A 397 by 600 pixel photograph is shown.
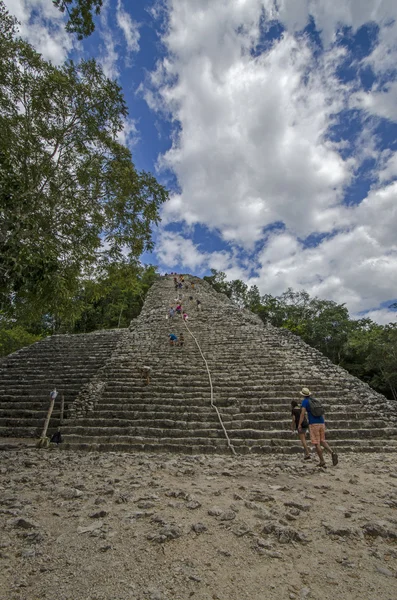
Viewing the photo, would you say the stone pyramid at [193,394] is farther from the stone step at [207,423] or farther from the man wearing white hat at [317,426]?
the man wearing white hat at [317,426]

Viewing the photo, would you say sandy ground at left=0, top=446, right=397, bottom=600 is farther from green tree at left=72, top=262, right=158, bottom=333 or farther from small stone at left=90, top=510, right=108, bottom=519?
green tree at left=72, top=262, right=158, bottom=333

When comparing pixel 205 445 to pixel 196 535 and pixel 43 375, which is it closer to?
pixel 196 535

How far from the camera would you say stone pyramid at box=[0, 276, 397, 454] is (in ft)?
20.0

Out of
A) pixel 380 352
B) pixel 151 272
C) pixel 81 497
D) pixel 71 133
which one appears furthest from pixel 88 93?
pixel 151 272

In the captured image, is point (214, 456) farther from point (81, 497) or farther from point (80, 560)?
point (80, 560)

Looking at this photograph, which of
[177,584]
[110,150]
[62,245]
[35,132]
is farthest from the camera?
[110,150]

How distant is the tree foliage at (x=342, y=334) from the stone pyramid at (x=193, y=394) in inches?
449

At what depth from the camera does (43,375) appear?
10102 millimetres

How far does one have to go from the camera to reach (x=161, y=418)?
680cm

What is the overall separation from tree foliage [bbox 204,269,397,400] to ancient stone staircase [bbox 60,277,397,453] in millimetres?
11993

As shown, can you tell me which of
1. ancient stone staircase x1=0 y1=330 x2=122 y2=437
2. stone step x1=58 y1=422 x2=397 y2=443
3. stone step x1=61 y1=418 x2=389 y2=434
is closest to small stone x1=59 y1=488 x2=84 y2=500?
stone step x1=58 y1=422 x2=397 y2=443

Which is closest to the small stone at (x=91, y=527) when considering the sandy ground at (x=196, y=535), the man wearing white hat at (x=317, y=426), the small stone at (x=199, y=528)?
the sandy ground at (x=196, y=535)

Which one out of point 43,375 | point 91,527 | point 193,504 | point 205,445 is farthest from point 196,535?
point 43,375

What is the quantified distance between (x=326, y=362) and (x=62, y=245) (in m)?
8.33
